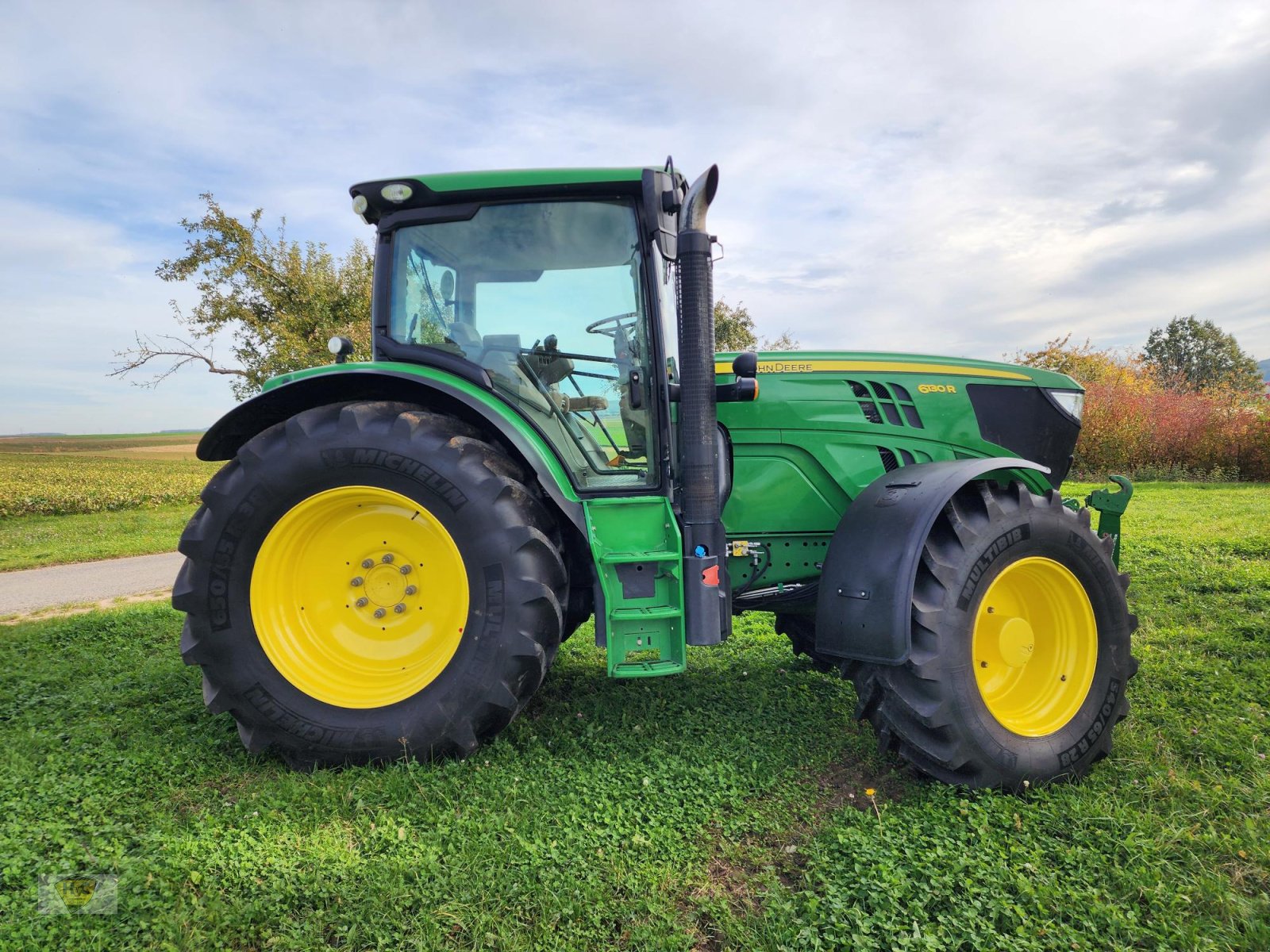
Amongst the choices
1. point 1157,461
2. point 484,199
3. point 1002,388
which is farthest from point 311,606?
point 1157,461

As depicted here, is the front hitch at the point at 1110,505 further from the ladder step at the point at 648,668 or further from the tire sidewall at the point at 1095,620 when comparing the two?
the ladder step at the point at 648,668

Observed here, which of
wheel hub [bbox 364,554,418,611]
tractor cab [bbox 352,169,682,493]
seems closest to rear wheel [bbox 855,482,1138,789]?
tractor cab [bbox 352,169,682,493]

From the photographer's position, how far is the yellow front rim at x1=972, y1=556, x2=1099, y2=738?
9.14 feet

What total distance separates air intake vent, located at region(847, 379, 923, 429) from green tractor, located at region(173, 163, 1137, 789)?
0.44 ft

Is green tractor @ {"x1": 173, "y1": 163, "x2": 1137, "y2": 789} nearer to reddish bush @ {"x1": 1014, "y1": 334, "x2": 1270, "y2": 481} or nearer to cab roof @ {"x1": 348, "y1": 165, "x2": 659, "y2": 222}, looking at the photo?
cab roof @ {"x1": 348, "y1": 165, "x2": 659, "y2": 222}

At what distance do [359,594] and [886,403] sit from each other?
2.54 m

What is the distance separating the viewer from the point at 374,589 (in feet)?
9.73

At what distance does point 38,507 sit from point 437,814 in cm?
1394

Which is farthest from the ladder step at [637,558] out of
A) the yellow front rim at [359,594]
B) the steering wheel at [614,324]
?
the steering wheel at [614,324]

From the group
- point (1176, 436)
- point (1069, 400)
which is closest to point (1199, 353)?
point (1176, 436)

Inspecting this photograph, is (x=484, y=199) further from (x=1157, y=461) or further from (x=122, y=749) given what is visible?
(x=1157, y=461)

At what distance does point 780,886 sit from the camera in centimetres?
210

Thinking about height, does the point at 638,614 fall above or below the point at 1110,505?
below

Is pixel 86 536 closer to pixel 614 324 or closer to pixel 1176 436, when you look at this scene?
pixel 614 324
